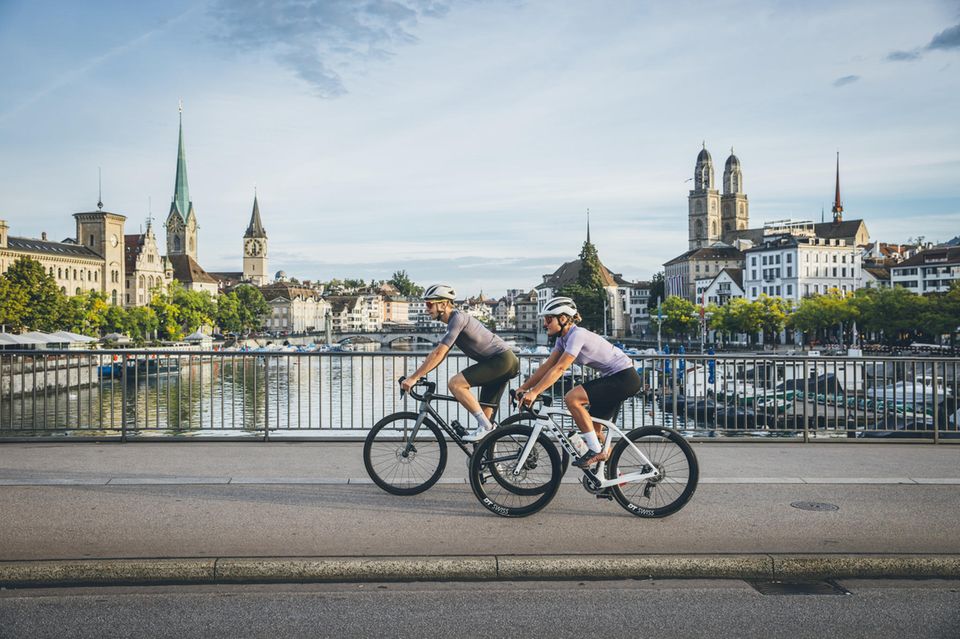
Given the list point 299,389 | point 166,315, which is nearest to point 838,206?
point 166,315

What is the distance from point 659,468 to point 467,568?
2.15 meters

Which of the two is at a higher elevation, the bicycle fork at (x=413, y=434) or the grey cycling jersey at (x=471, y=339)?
the grey cycling jersey at (x=471, y=339)

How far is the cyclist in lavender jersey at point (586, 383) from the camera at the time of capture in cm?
705

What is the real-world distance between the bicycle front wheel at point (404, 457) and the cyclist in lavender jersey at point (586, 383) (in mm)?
1129

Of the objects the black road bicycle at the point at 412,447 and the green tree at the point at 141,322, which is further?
the green tree at the point at 141,322

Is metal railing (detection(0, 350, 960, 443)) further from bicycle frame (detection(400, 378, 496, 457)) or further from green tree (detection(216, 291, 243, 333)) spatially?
green tree (detection(216, 291, 243, 333))

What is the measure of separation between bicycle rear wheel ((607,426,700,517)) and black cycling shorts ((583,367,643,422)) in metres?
0.28

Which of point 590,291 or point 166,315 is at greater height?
point 590,291

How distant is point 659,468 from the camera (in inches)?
280

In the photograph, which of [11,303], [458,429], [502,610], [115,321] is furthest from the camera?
[115,321]

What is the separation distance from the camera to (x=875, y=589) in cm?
555

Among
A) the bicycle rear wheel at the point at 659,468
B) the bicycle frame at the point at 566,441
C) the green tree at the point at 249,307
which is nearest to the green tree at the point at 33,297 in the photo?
the bicycle frame at the point at 566,441

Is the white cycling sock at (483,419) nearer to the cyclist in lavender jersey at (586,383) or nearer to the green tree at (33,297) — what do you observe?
the cyclist in lavender jersey at (586,383)

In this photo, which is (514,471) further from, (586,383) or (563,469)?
(586,383)
